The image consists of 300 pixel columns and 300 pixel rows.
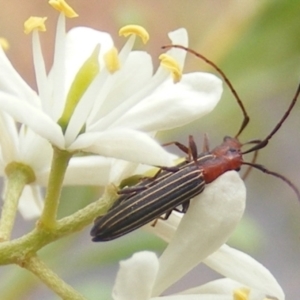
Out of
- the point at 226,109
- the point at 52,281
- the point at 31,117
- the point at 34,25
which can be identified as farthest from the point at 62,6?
the point at 226,109

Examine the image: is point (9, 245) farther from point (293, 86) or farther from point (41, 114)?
point (293, 86)

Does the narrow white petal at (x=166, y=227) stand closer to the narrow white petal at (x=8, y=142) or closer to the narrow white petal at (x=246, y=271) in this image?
the narrow white petal at (x=246, y=271)

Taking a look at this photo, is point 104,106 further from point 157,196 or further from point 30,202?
point 30,202

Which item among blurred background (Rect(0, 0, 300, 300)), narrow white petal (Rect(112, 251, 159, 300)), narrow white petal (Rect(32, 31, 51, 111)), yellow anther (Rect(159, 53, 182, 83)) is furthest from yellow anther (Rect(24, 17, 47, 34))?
blurred background (Rect(0, 0, 300, 300))

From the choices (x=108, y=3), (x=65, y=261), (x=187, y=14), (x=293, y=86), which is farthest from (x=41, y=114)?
(x=108, y=3)

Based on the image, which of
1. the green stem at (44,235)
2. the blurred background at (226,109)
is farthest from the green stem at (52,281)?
the blurred background at (226,109)

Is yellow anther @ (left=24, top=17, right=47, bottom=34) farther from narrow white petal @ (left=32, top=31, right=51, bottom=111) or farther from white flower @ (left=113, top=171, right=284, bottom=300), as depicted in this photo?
white flower @ (left=113, top=171, right=284, bottom=300)
